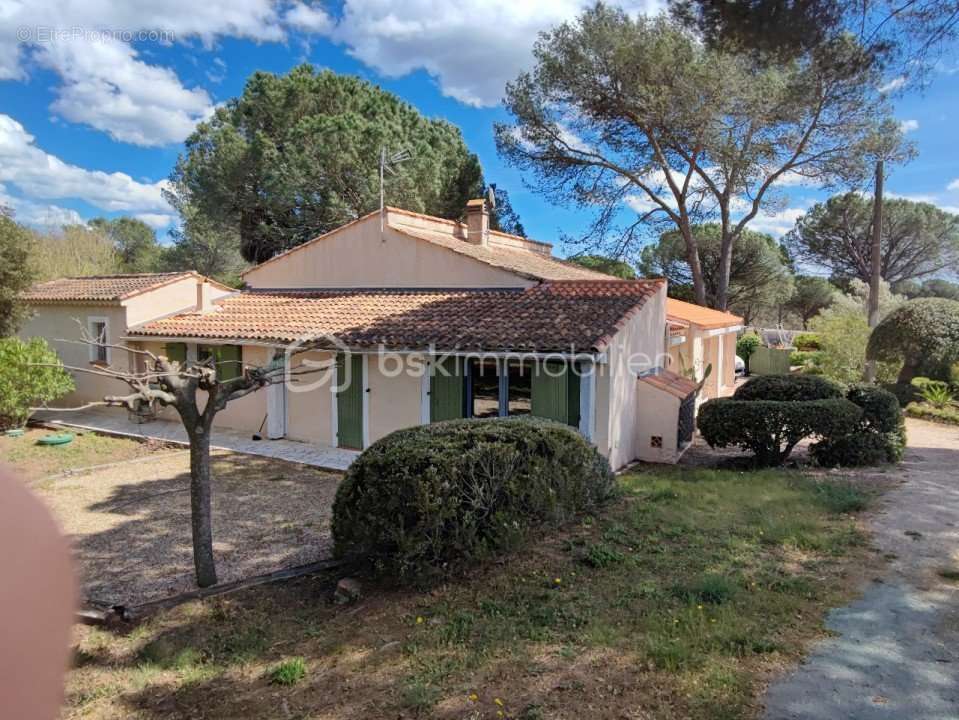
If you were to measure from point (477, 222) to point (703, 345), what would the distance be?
1024 centimetres

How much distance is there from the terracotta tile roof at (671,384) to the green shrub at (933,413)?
30.4ft

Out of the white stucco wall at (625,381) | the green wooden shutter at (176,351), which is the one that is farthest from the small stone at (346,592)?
the green wooden shutter at (176,351)

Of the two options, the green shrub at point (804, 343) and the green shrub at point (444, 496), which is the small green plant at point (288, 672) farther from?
the green shrub at point (804, 343)

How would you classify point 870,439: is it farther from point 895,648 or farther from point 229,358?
point 229,358

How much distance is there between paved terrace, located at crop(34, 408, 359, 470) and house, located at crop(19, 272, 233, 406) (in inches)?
32.0

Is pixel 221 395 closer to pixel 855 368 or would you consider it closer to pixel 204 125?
pixel 855 368

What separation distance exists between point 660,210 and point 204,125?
75.8 ft

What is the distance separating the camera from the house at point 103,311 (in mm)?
18188

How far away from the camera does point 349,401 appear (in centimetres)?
1446

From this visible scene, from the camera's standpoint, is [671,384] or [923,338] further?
[923,338]

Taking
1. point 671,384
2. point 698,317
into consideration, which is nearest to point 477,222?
point 698,317

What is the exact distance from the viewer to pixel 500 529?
6723 mm

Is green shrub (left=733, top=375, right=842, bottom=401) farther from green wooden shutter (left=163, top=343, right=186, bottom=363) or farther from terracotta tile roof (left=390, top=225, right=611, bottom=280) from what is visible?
green wooden shutter (left=163, top=343, right=186, bottom=363)

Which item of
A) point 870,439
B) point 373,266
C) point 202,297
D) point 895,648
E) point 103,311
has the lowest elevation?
point 895,648
